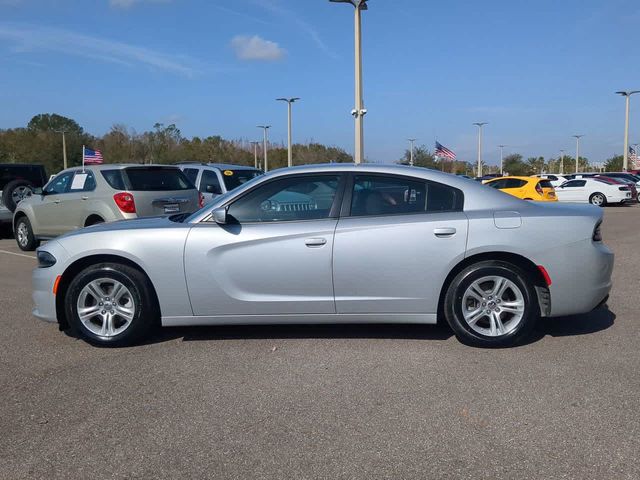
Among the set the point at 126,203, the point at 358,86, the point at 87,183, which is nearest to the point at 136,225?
the point at 126,203

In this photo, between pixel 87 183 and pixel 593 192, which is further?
pixel 593 192

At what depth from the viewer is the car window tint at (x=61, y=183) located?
10720mm

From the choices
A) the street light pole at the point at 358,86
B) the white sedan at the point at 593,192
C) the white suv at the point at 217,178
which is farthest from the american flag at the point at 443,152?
the white suv at the point at 217,178

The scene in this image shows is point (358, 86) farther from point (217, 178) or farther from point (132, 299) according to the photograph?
Answer: point (132, 299)

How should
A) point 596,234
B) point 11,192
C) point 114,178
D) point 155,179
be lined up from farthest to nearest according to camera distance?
point 11,192, point 155,179, point 114,178, point 596,234

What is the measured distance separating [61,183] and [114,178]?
156 cm

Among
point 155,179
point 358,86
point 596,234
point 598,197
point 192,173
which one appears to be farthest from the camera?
point 598,197

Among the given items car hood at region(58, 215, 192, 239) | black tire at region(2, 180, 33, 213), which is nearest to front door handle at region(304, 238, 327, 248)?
car hood at region(58, 215, 192, 239)

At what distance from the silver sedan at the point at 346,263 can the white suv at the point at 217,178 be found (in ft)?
A: 23.5

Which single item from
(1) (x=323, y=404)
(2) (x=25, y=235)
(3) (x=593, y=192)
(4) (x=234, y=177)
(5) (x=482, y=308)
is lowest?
(1) (x=323, y=404)

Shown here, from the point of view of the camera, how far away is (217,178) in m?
12.5

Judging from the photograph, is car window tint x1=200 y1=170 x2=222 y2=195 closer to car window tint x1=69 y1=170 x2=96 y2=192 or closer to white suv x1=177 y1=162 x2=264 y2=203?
white suv x1=177 y1=162 x2=264 y2=203

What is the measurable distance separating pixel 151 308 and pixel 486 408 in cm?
285

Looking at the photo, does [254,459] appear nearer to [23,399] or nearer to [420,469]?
[420,469]
